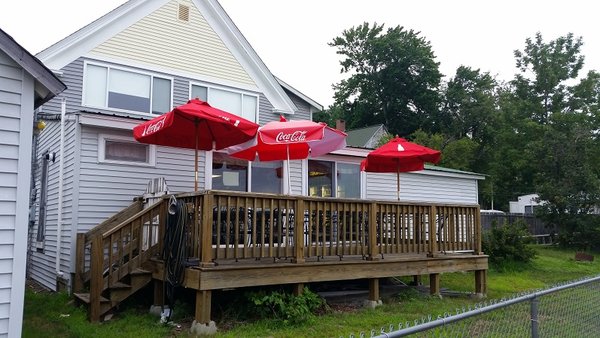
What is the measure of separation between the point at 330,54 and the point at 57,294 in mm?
44175

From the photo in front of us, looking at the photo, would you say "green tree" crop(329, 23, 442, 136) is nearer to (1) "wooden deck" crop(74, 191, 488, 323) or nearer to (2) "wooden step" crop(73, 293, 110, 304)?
(1) "wooden deck" crop(74, 191, 488, 323)

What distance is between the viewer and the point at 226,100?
1299 cm

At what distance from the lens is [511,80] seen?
41.1 meters

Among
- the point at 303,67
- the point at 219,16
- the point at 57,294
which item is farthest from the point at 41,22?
the point at 303,67

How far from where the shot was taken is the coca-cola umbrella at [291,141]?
7.61 m

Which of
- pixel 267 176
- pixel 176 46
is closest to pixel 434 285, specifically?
pixel 267 176

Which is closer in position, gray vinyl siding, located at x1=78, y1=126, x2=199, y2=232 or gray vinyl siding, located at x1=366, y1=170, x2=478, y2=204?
gray vinyl siding, located at x1=78, y1=126, x2=199, y2=232

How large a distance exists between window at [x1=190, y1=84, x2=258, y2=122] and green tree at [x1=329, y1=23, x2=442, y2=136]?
34596mm

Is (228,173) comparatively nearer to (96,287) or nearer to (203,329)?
(96,287)

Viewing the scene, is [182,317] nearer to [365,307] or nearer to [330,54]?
[365,307]

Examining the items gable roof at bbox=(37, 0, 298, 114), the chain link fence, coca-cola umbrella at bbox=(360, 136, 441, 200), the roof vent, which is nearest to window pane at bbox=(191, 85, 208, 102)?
gable roof at bbox=(37, 0, 298, 114)

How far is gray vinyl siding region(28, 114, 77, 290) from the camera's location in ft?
29.2

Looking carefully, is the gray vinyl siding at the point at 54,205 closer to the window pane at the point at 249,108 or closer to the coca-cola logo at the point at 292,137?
the coca-cola logo at the point at 292,137

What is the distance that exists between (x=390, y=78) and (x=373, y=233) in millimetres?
40346
